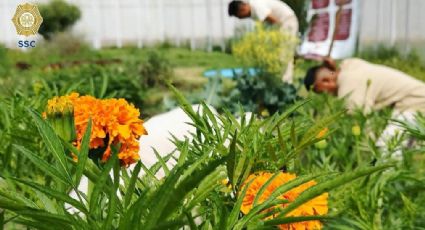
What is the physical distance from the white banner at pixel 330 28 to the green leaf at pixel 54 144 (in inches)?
346

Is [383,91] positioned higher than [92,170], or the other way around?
[92,170]

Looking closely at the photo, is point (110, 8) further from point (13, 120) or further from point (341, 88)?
point (13, 120)

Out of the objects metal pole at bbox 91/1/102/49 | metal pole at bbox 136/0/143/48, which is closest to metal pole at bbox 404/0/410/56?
metal pole at bbox 136/0/143/48

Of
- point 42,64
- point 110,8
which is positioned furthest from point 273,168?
point 110,8

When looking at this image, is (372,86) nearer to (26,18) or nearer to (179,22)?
(26,18)

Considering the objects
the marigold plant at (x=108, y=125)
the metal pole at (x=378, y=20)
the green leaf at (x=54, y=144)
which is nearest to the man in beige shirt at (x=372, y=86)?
Result: the marigold plant at (x=108, y=125)

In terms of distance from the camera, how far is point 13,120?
112 centimetres

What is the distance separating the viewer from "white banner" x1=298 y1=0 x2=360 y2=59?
31.0 feet

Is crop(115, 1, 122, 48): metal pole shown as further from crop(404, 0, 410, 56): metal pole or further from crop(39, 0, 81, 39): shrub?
crop(404, 0, 410, 56): metal pole

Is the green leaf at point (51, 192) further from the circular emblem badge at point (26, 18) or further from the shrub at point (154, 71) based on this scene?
the shrub at point (154, 71)

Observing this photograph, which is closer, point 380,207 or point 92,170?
point 92,170

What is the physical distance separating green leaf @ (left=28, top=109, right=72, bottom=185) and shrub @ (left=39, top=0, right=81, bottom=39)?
38.3 feet

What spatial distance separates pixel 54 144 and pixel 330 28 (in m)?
9.73

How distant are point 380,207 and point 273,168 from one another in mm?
508
